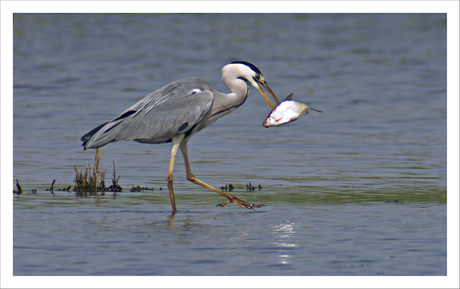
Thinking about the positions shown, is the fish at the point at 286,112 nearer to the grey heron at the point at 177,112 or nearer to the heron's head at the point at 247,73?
the grey heron at the point at 177,112

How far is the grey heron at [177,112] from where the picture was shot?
10.0 metres

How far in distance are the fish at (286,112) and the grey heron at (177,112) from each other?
45 centimetres

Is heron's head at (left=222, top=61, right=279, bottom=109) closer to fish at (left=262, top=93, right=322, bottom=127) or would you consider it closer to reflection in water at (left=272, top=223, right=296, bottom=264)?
fish at (left=262, top=93, right=322, bottom=127)

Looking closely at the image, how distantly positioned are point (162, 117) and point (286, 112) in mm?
1616

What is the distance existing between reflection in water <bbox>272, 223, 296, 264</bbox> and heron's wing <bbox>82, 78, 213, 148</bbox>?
7.30 feet

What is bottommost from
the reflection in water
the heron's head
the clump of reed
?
the reflection in water

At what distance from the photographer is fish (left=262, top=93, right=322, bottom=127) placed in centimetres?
966

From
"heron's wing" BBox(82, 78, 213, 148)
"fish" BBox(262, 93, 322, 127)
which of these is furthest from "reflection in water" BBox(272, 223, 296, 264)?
"heron's wing" BBox(82, 78, 213, 148)

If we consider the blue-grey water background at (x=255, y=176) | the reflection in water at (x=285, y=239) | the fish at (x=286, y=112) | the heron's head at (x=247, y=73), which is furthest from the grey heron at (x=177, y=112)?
the reflection in water at (x=285, y=239)

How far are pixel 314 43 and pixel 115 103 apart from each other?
19.5m

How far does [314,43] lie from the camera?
3841 centimetres

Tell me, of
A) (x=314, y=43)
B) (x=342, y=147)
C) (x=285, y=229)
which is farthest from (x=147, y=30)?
(x=285, y=229)

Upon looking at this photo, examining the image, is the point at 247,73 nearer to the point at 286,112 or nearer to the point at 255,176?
the point at 286,112

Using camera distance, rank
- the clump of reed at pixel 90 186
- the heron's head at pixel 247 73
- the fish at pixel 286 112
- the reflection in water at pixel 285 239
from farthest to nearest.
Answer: the clump of reed at pixel 90 186
the heron's head at pixel 247 73
the fish at pixel 286 112
the reflection in water at pixel 285 239
